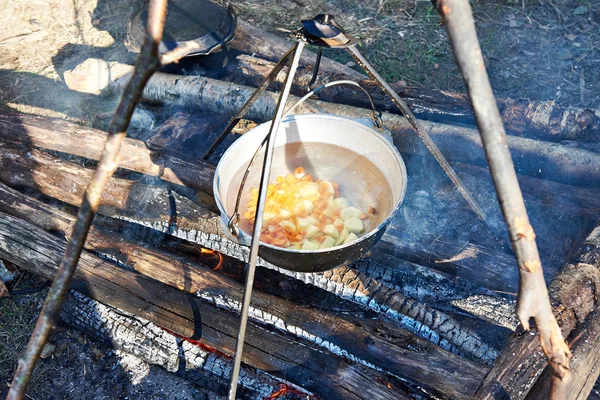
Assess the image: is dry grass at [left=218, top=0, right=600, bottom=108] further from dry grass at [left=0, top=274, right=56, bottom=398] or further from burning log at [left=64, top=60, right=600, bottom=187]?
dry grass at [left=0, top=274, right=56, bottom=398]

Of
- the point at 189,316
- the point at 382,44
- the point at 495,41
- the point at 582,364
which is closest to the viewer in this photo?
the point at 582,364

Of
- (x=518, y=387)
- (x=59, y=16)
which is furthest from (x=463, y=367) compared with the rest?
(x=59, y=16)

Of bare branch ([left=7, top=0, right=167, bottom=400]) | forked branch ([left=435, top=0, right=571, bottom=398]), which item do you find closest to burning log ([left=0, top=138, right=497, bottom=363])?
forked branch ([left=435, top=0, right=571, bottom=398])

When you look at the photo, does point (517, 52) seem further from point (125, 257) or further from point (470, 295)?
point (125, 257)

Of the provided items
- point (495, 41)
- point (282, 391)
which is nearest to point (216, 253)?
point (282, 391)

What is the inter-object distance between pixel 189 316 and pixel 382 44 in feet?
11.1

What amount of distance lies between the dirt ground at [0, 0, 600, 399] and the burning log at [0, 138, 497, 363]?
704 millimetres

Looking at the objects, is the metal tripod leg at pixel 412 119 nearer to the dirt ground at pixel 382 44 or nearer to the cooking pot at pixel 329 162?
the cooking pot at pixel 329 162

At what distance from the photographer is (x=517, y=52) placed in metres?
4.58

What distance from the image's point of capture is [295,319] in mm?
2441

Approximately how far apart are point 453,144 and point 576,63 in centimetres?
214

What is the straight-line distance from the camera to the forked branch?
1215mm

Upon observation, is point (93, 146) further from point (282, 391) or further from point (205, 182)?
point (282, 391)

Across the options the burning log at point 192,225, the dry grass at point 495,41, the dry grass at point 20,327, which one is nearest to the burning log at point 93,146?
the burning log at point 192,225
